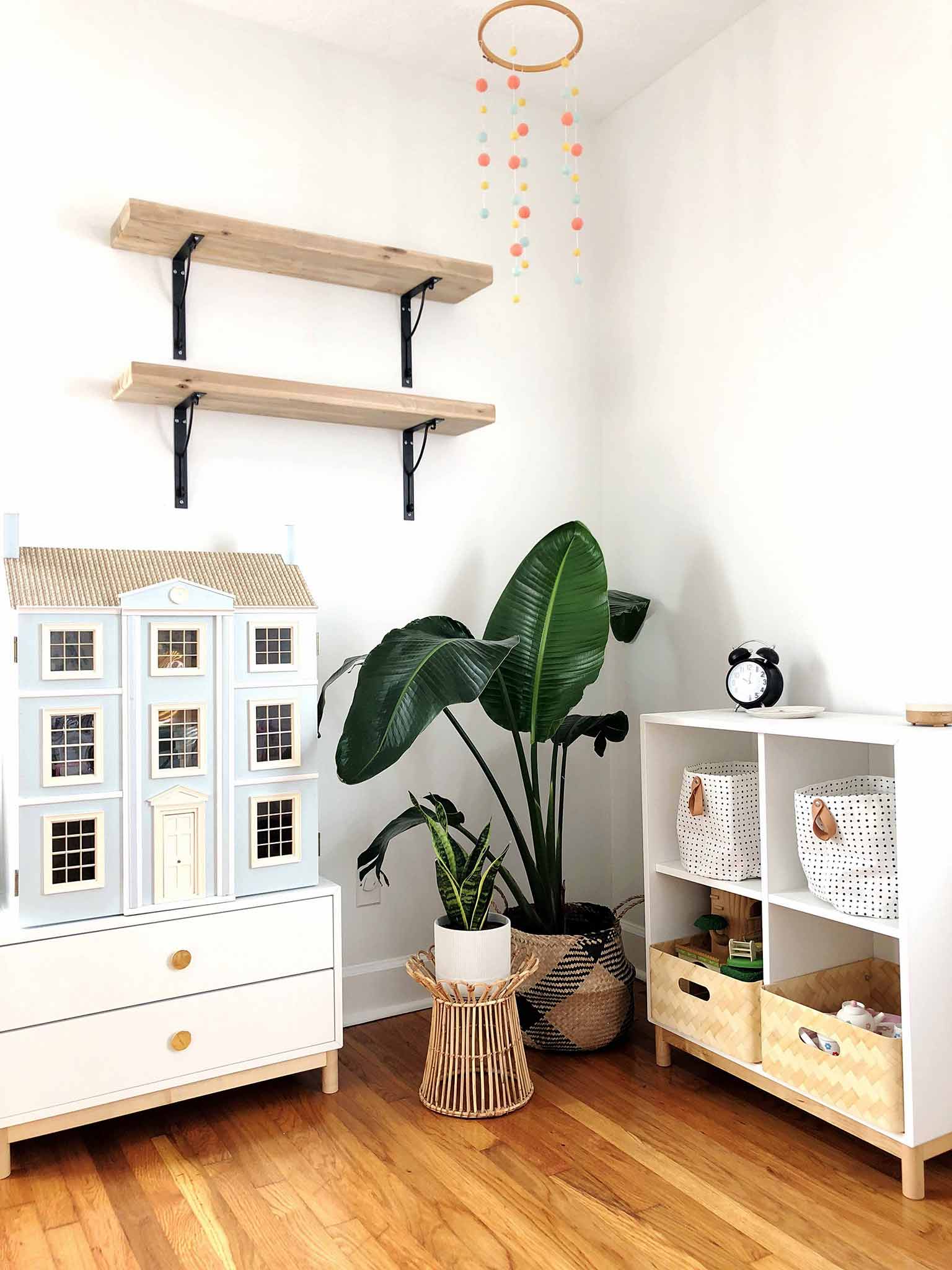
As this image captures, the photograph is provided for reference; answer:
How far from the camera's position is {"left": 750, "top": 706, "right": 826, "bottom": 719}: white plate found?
7.57 ft

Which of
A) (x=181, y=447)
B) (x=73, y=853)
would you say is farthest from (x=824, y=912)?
(x=181, y=447)

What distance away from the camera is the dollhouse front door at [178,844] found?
2.17 meters

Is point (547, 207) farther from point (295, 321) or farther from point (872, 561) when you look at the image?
point (872, 561)

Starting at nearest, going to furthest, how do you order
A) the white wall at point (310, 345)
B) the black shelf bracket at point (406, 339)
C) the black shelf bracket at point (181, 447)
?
the white wall at point (310, 345) < the black shelf bracket at point (181, 447) < the black shelf bracket at point (406, 339)

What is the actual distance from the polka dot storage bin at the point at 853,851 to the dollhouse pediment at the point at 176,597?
4.32 feet

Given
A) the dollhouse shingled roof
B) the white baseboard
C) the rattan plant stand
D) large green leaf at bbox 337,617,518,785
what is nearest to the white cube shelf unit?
the rattan plant stand

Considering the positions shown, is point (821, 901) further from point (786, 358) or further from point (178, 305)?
point (178, 305)

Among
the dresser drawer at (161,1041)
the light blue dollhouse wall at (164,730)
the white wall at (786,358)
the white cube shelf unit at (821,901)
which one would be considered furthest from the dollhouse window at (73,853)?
the white wall at (786,358)

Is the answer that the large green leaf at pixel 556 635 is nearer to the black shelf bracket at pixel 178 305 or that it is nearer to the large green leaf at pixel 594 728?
the large green leaf at pixel 594 728

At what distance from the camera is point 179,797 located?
7.18 ft

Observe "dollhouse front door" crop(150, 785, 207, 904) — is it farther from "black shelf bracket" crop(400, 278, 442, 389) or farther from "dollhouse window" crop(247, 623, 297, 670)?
"black shelf bracket" crop(400, 278, 442, 389)

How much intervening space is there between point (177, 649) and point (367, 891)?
0.97m

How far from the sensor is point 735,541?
2.76 metres

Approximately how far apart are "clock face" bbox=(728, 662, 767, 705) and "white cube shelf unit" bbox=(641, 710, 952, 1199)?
6 cm
